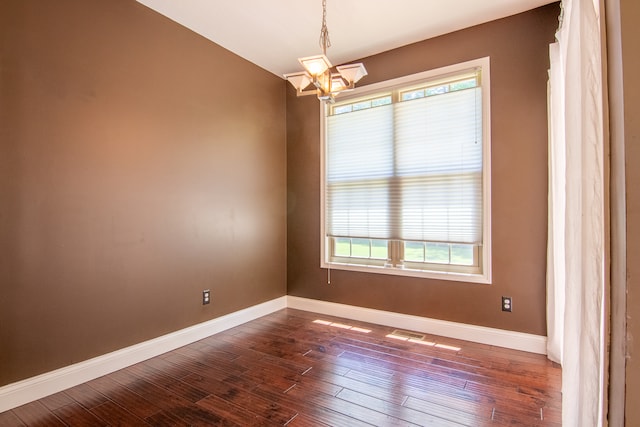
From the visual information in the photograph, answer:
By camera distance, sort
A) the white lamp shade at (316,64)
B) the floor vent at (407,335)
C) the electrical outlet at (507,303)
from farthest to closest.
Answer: the floor vent at (407,335)
the electrical outlet at (507,303)
the white lamp shade at (316,64)

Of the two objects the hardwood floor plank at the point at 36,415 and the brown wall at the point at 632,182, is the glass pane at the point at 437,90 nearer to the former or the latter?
the brown wall at the point at 632,182

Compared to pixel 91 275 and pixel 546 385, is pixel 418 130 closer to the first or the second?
pixel 546 385

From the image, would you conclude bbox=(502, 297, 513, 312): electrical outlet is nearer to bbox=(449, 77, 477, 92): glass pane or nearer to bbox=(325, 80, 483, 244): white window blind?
bbox=(325, 80, 483, 244): white window blind

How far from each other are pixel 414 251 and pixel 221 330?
7.24ft

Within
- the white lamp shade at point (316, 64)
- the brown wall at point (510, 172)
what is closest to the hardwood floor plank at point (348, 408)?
the brown wall at point (510, 172)

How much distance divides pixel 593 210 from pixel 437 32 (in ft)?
8.45

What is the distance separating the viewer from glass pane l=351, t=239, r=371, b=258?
12.1ft

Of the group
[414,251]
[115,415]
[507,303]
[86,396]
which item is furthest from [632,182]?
[86,396]

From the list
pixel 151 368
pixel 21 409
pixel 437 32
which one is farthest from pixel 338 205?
pixel 21 409

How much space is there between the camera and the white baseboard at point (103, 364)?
1987 millimetres

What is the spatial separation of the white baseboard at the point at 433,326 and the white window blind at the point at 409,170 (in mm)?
832

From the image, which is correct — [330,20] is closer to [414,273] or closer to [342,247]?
[342,247]

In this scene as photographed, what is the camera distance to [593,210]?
1239 mm

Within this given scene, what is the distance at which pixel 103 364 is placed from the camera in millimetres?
2377
